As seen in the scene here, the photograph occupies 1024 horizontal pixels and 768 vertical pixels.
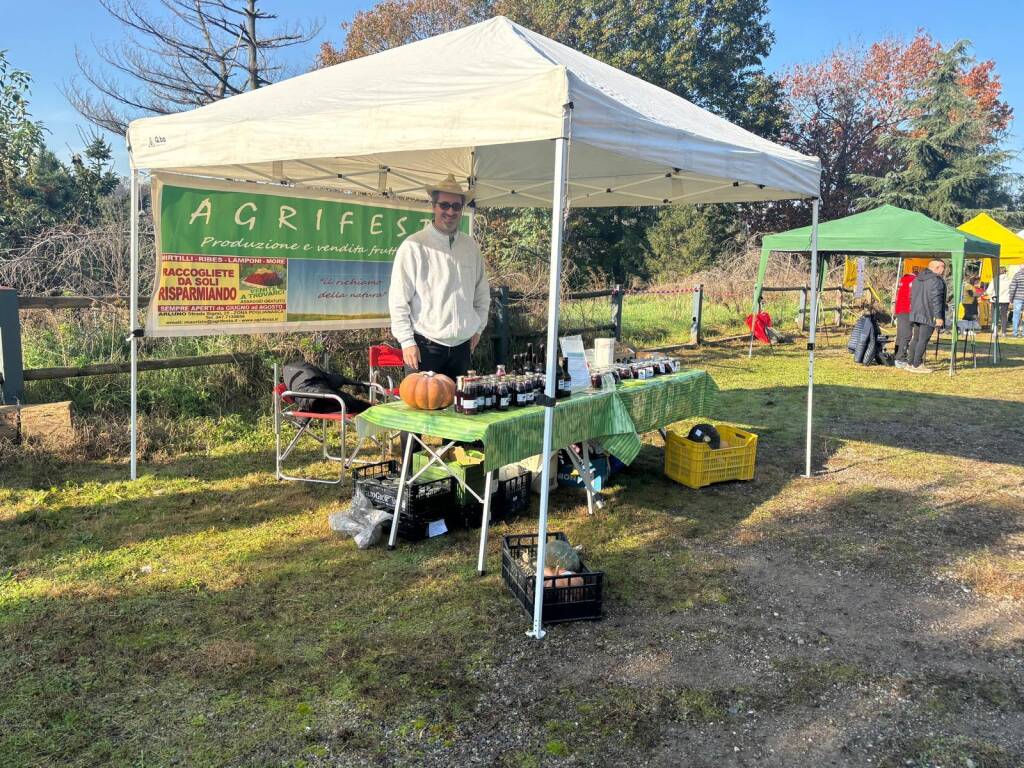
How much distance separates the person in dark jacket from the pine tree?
17.5 meters

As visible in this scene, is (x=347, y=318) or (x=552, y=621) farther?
(x=347, y=318)

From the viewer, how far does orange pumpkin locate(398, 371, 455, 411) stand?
3.72 meters

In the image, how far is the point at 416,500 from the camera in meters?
4.13

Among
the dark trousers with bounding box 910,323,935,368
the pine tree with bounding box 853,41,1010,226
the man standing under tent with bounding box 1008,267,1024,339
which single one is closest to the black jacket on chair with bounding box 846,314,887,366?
the dark trousers with bounding box 910,323,935,368

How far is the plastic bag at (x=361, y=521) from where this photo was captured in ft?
13.1

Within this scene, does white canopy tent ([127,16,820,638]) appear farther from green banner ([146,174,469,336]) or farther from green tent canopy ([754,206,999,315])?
green tent canopy ([754,206,999,315])

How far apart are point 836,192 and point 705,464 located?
1280 inches

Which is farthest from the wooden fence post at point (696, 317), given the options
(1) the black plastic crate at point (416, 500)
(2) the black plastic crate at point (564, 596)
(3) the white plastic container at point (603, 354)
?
(2) the black plastic crate at point (564, 596)

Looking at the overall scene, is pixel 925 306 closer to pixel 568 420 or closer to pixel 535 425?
pixel 568 420

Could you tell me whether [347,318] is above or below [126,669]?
above

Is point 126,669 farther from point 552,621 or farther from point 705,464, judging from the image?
point 705,464

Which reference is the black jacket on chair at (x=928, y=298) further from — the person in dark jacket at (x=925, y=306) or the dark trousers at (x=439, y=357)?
the dark trousers at (x=439, y=357)

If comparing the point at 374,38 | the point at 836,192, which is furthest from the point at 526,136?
the point at 836,192

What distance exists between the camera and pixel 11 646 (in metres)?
2.95
